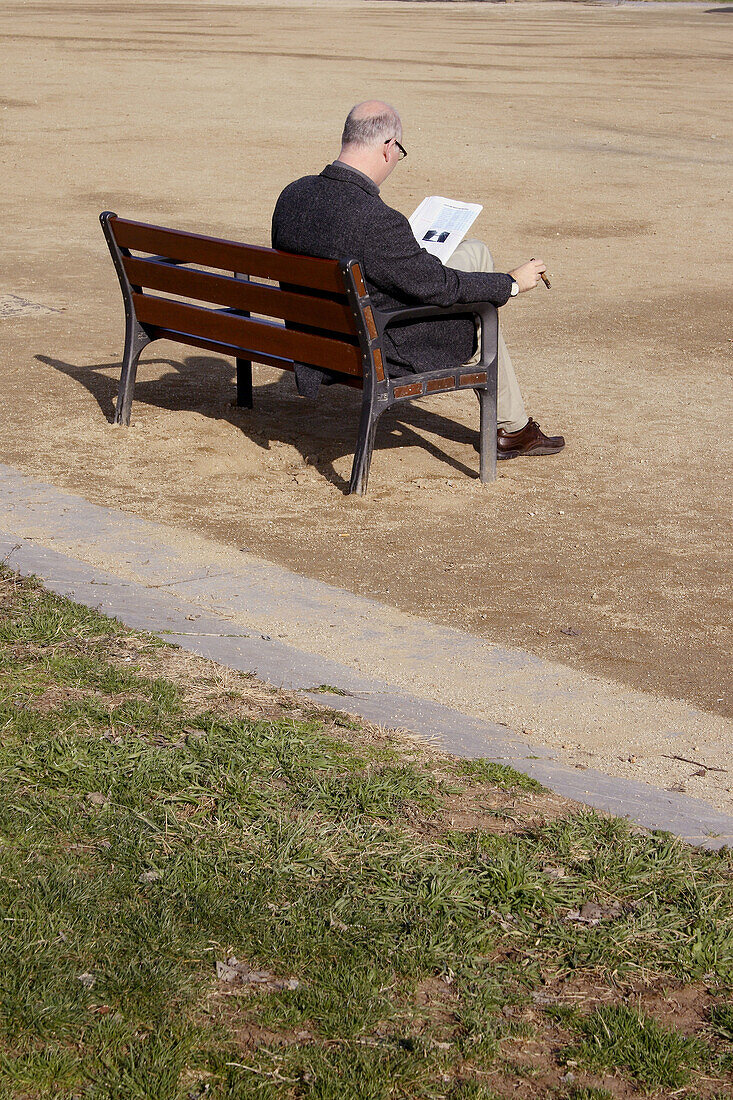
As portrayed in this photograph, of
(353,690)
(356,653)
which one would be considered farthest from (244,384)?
(353,690)

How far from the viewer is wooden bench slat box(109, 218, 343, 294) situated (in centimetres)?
556

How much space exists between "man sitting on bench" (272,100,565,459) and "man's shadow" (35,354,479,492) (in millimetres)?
674

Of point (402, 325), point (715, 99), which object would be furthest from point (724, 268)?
point (715, 99)

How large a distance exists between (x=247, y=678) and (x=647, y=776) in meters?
1.15

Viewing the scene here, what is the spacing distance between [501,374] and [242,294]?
48.4 inches

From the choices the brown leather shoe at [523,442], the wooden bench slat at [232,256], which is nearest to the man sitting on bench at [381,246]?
the wooden bench slat at [232,256]

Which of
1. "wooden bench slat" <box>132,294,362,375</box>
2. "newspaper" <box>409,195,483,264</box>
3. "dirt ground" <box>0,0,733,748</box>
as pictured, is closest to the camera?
"dirt ground" <box>0,0,733,748</box>

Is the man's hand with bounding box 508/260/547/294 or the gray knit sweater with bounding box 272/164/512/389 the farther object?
the man's hand with bounding box 508/260/547/294

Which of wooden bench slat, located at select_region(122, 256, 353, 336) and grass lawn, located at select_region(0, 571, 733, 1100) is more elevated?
wooden bench slat, located at select_region(122, 256, 353, 336)

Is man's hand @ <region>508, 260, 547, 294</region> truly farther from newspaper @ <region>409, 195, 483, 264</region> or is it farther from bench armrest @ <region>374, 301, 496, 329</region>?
newspaper @ <region>409, 195, 483, 264</region>

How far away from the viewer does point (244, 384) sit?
23.2 ft

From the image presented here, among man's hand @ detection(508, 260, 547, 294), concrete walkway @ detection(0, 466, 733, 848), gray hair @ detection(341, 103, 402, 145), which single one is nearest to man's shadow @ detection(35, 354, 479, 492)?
man's hand @ detection(508, 260, 547, 294)

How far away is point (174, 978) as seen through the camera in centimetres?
259

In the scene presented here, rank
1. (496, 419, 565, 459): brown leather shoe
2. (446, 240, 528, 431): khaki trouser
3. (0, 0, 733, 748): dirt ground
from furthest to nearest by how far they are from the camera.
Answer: (496, 419, 565, 459): brown leather shoe
(446, 240, 528, 431): khaki trouser
(0, 0, 733, 748): dirt ground
